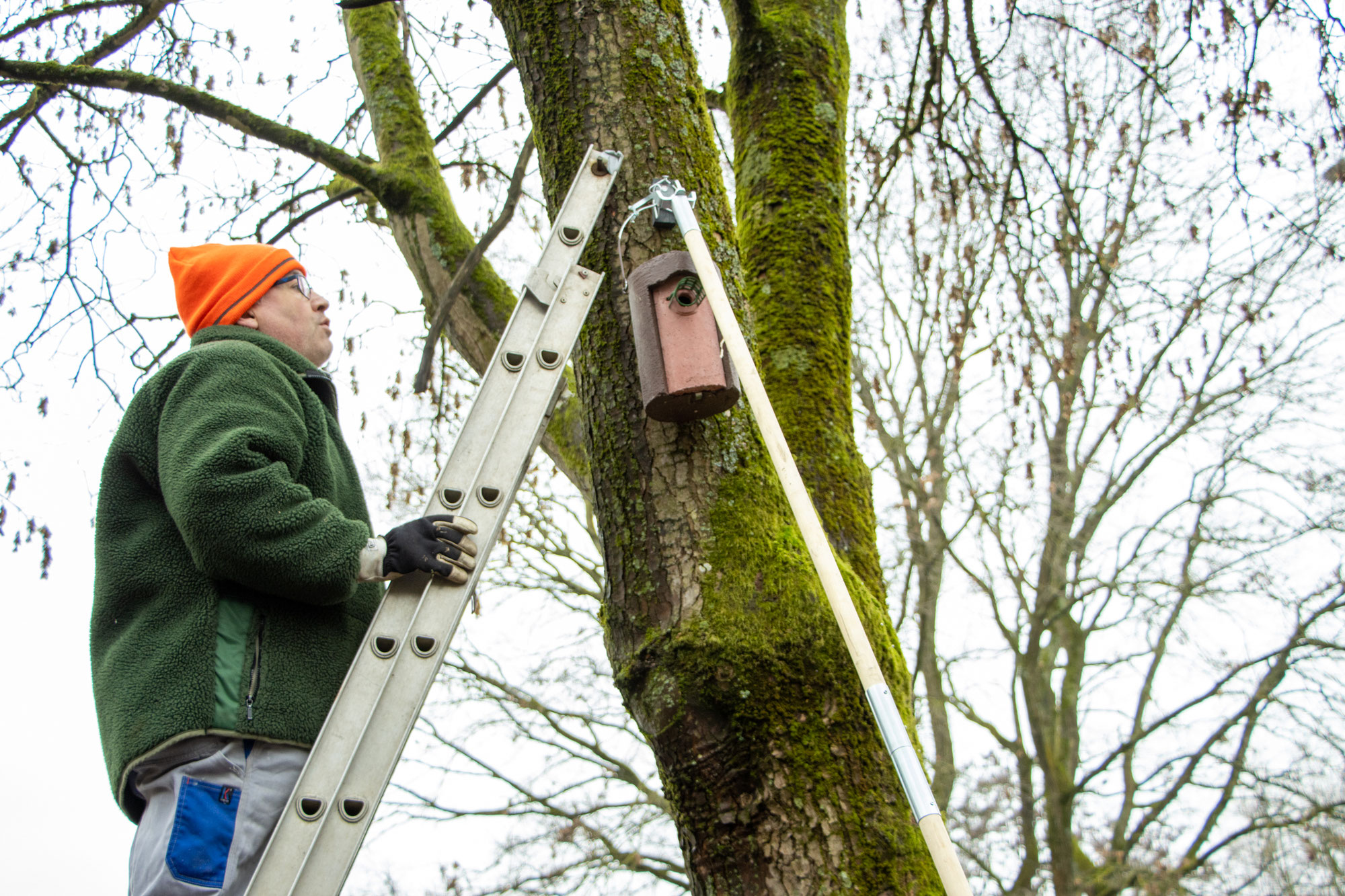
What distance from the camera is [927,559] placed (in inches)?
402

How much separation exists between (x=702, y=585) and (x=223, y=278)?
48.6 inches

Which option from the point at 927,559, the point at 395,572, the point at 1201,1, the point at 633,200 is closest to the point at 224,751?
the point at 395,572

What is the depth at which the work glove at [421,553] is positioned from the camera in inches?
66.4

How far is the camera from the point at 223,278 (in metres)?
2.14

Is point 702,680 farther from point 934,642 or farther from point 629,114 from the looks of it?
point 934,642

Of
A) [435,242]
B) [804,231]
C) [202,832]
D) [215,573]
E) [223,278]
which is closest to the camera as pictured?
[202,832]

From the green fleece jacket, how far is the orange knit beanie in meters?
0.31

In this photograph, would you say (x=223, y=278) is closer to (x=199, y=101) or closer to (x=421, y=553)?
(x=421, y=553)

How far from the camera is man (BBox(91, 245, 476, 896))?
154cm

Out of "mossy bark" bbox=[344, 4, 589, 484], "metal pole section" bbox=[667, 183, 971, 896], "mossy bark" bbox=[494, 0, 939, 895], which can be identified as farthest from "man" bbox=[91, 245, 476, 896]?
"mossy bark" bbox=[344, 4, 589, 484]

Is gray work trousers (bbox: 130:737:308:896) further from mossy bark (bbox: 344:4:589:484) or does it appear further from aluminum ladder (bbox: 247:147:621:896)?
mossy bark (bbox: 344:4:589:484)

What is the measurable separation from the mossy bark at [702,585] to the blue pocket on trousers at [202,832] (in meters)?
0.73

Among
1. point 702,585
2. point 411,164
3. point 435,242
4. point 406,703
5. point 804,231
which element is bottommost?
point 406,703

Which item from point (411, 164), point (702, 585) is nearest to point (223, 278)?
point (702, 585)
